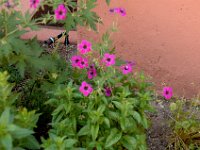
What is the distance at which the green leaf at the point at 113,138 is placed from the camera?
2.34m

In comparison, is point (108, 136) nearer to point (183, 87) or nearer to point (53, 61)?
point (53, 61)

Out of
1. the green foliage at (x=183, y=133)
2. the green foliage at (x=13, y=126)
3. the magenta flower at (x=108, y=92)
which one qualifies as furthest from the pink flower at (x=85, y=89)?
the green foliage at (x=183, y=133)

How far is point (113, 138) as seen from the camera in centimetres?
237

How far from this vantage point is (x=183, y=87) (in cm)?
372

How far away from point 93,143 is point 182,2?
60.4 inches

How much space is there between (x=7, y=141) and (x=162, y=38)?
200 cm

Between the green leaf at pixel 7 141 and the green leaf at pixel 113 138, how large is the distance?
25.8 inches

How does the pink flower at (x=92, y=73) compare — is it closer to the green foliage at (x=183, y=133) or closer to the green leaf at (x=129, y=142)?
the green leaf at (x=129, y=142)

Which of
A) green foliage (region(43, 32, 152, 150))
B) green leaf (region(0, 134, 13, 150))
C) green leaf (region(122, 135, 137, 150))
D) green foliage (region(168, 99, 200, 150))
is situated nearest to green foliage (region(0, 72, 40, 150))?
green leaf (region(0, 134, 13, 150))

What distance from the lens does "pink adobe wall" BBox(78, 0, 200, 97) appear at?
134 inches

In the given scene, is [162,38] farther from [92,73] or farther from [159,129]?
[92,73]

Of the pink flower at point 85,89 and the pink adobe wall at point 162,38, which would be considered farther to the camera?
the pink adobe wall at point 162,38

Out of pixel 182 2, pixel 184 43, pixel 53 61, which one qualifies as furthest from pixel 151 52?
pixel 53 61

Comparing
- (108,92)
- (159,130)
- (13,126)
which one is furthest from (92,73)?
(159,130)
